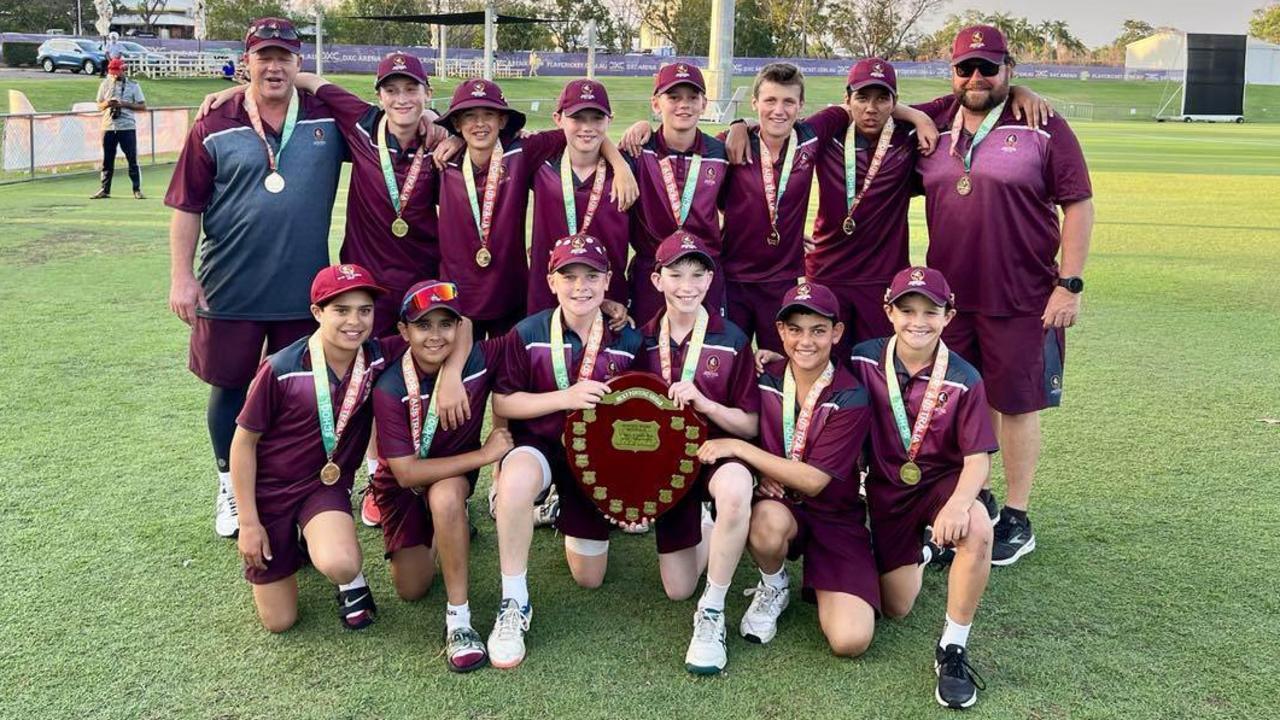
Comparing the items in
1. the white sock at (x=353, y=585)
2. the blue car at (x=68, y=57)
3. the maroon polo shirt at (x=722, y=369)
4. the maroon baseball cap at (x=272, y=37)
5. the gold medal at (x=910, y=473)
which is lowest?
the white sock at (x=353, y=585)

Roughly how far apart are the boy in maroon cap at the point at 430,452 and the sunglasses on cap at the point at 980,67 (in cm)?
244

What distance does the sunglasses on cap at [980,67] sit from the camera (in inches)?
182

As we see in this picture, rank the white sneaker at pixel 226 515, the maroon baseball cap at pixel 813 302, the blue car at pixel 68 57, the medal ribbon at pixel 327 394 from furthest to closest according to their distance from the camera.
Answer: the blue car at pixel 68 57 → the white sneaker at pixel 226 515 → the medal ribbon at pixel 327 394 → the maroon baseball cap at pixel 813 302

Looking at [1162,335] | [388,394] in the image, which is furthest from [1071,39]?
[388,394]

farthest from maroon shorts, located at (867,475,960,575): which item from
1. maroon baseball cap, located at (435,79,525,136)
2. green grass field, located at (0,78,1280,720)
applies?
maroon baseball cap, located at (435,79,525,136)

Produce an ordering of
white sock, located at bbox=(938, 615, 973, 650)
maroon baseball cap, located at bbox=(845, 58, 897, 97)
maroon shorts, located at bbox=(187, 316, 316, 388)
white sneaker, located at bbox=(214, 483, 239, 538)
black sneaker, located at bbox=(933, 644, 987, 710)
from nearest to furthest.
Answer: black sneaker, located at bbox=(933, 644, 987, 710) → white sock, located at bbox=(938, 615, 973, 650) → white sneaker, located at bbox=(214, 483, 239, 538) → maroon shorts, located at bbox=(187, 316, 316, 388) → maroon baseball cap, located at bbox=(845, 58, 897, 97)

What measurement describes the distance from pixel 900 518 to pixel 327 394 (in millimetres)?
2275

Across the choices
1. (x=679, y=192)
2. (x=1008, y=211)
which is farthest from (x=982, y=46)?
(x=679, y=192)

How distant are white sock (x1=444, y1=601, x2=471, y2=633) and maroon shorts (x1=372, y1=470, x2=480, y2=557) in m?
0.42

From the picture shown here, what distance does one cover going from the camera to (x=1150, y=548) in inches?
182

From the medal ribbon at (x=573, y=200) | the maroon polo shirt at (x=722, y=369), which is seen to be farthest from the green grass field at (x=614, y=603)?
the medal ribbon at (x=573, y=200)

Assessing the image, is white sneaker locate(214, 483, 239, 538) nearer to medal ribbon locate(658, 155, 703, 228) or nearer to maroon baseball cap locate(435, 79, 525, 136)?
maroon baseball cap locate(435, 79, 525, 136)

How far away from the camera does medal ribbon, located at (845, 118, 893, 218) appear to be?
16.4 ft

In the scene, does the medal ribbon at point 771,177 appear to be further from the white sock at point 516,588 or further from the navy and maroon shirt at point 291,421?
the white sock at point 516,588
